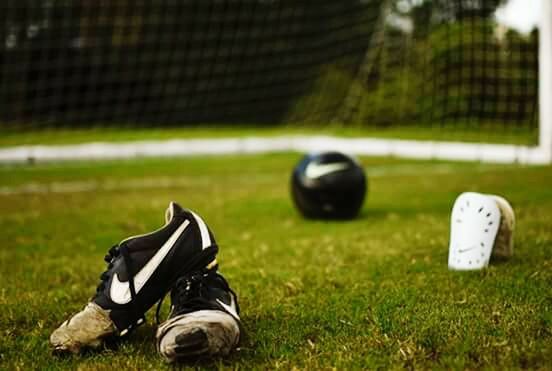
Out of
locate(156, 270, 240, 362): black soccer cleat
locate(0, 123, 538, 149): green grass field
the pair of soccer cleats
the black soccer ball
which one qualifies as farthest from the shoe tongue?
locate(0, 123, 538, 149): green grass field

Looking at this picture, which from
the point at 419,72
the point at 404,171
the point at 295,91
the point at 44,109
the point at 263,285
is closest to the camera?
the point at 263,285

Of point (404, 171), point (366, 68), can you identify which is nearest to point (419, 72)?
point (366, 68)

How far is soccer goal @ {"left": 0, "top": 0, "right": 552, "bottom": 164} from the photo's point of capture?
13.2 metres

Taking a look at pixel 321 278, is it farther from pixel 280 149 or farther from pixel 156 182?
pixel 280 149

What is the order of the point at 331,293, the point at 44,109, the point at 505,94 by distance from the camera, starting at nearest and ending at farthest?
the point at 331,293 → the point at 505,94 → the point at 44,109

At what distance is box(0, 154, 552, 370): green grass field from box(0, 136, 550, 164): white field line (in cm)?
317

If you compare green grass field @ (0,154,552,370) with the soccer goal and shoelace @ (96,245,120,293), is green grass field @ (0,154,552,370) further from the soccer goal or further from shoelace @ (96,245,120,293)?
the soccer goal

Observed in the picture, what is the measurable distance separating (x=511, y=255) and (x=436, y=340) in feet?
4.98

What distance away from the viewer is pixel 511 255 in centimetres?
384

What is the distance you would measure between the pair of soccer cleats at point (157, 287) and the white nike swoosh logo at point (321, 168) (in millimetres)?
3203

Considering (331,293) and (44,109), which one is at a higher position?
(331,293)

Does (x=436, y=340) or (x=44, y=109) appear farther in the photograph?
(x=44, y=109)

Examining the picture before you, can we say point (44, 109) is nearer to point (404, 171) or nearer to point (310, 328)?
point (404, 171)

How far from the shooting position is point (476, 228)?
3.51 m
